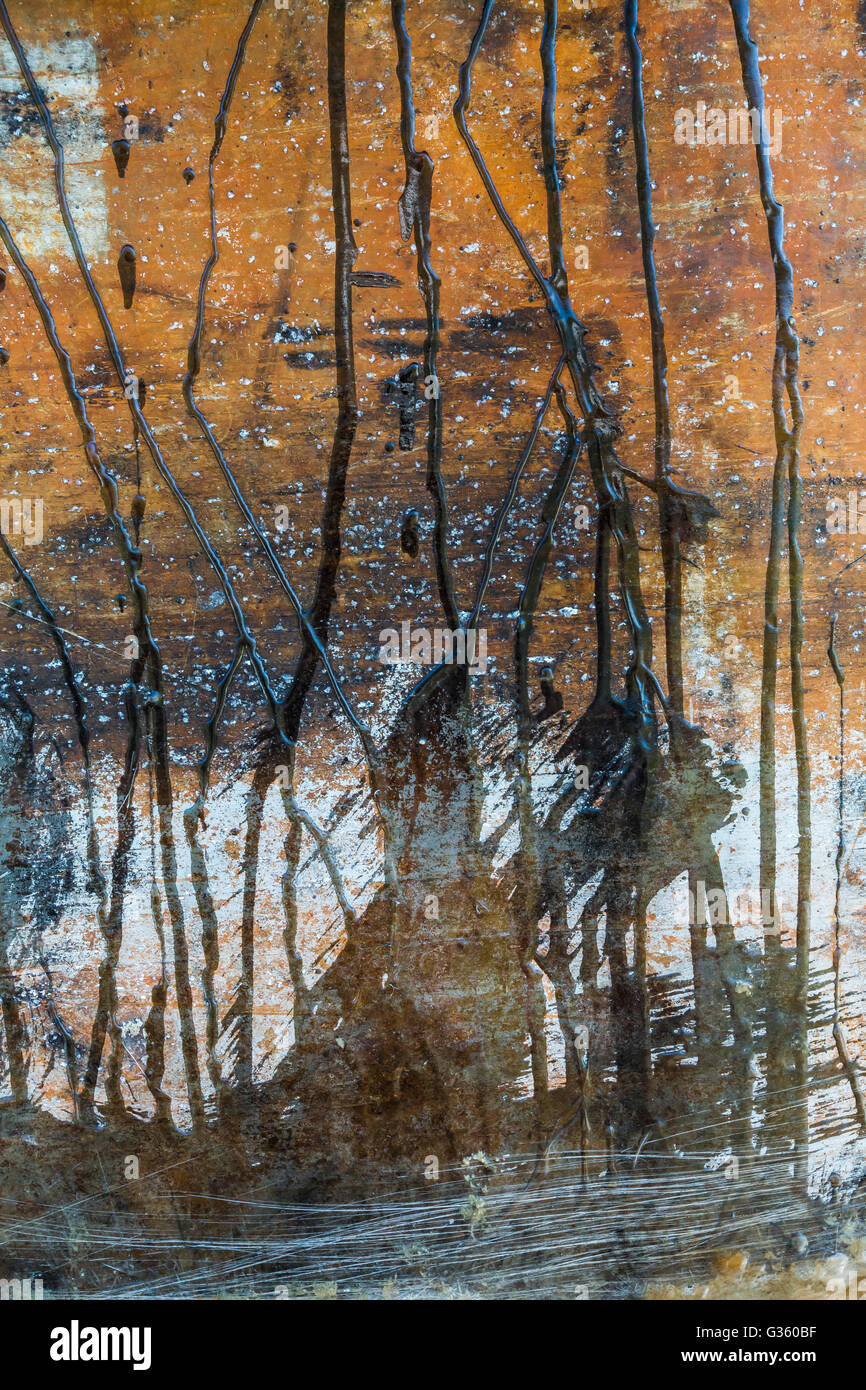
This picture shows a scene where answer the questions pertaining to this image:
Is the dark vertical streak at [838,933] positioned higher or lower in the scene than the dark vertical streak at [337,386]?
lower

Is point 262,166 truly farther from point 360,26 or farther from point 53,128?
point 53,128

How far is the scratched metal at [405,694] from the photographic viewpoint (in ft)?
7.43

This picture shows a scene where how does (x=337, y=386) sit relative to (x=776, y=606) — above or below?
above

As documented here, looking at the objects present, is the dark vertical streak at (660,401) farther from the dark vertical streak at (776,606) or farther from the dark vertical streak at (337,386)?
the dark vertical streak at (337,386)

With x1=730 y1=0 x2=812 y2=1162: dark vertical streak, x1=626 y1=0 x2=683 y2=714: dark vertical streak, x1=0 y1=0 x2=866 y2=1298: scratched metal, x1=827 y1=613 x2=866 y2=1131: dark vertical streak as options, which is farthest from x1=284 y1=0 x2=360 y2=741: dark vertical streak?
x1=827 y1=613 x2=866 y2=1131: dark vertical streak

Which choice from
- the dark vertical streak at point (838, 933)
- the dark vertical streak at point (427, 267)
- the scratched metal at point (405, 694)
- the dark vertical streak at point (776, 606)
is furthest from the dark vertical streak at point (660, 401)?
the dark vertical streak at point (427, 267)

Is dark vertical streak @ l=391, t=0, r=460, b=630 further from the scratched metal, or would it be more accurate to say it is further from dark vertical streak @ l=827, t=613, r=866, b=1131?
dark vertical streak @ l=827, t=613, r=866, b=1131

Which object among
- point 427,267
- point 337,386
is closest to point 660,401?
point 427,267

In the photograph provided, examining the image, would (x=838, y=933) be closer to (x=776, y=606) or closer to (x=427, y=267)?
(x=776, y=606)

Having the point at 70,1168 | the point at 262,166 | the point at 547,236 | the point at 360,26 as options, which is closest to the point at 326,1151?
the point at 70,1168

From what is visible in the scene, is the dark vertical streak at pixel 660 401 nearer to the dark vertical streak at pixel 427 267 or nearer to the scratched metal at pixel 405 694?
the scratched metal at pixel 405 694

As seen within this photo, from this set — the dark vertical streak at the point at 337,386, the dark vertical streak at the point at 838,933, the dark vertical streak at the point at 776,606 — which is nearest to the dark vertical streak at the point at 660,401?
the dark vertical streak at the point at 776,606

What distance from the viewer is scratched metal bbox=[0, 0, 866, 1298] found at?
2.26 metres

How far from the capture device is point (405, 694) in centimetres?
231
